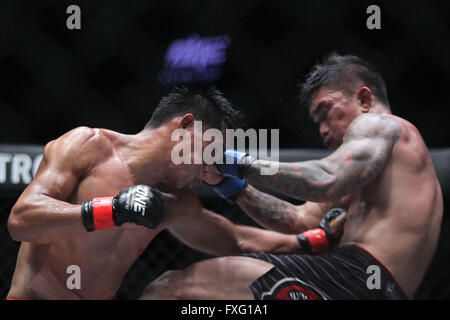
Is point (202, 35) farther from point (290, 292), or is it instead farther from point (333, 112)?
point (290, 292)

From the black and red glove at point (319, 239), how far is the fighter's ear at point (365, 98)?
390 mm

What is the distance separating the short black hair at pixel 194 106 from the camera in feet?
4.90

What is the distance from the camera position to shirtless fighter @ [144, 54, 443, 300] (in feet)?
4.54

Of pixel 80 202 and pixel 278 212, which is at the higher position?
pixel 80 202

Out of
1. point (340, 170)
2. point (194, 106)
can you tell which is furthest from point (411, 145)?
point (194, 106)

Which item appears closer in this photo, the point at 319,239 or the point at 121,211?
the point at 121,211

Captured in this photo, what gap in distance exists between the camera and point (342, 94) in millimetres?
1638

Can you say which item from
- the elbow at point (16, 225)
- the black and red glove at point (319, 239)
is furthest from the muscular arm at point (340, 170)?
the elbow at point (16, 225)

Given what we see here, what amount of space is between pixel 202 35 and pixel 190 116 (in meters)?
0.39

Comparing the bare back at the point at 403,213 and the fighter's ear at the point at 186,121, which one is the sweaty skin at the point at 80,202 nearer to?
the fighter's ear at the point at 186,121

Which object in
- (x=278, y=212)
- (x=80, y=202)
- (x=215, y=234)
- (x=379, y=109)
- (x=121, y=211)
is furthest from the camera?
(x=278, y=212)

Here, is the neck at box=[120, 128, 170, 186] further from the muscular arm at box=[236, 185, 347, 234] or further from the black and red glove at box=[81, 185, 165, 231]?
the muscular arm at box=[236, 185, 347, 234]
